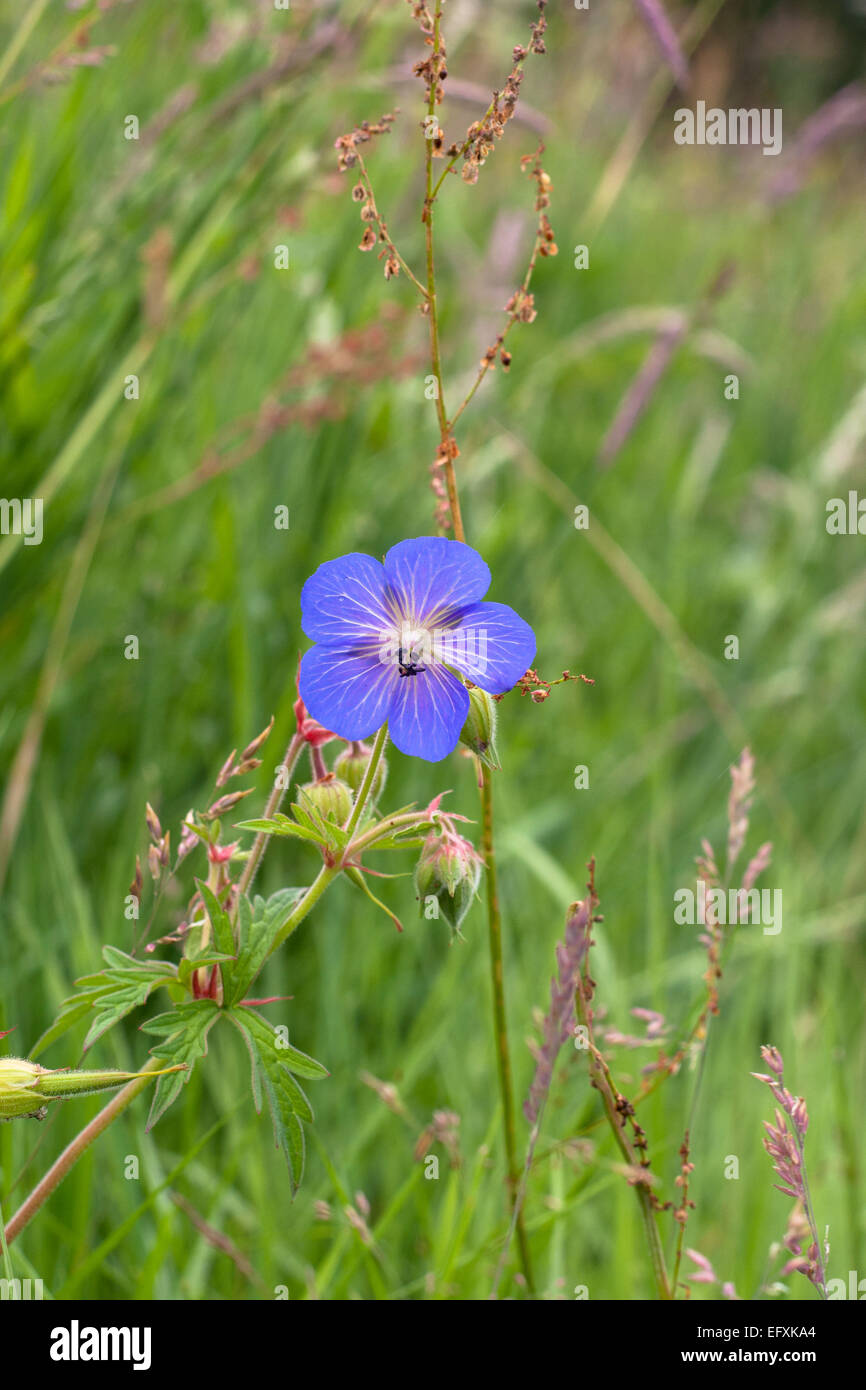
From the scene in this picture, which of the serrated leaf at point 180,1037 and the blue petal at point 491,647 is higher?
the blue petal at point 491,647

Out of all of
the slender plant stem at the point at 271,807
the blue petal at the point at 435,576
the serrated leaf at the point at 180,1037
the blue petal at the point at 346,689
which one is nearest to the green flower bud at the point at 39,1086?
the serrated leaf at the point at 180,1037

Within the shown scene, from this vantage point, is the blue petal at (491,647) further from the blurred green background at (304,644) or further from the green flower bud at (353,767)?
the blurred green background at (304,644)

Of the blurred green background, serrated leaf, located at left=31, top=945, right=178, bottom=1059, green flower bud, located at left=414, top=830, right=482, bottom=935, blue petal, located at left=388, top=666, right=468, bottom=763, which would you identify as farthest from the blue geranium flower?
the blurred green background

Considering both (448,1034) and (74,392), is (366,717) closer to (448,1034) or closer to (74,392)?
(448,1034)

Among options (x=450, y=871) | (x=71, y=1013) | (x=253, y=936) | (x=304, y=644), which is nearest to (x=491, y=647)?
(x=450, y=871)

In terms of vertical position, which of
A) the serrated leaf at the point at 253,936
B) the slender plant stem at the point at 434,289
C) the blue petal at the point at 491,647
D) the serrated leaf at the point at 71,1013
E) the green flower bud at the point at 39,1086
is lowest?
the green flower bud at the point at 39,1086

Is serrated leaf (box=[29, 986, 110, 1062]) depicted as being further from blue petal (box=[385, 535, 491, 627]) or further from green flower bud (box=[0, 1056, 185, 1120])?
blue petal (box=[385, 535, 491, 627])

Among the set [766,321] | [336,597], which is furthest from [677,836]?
[766,321]

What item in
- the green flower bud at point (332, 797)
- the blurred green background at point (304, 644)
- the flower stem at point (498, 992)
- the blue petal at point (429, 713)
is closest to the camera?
the blue petal at point (429, 713)
